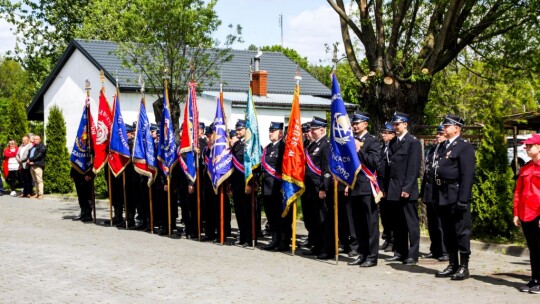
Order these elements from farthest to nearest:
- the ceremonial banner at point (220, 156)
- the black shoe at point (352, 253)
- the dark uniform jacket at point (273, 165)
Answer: the ceremonial banner at point (220, 156), the dark uniform jacket at point (273, 165), the black shoe at point (352, 253)

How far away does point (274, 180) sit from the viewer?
43.1ft

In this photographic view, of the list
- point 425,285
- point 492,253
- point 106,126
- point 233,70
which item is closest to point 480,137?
point 492,253

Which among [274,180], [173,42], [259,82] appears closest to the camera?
[274,180]

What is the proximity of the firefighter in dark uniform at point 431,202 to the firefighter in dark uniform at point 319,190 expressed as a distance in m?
1.43

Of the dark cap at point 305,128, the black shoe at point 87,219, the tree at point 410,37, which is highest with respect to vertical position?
the tree at point 410,37

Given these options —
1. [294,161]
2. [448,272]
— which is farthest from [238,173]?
[448,272]

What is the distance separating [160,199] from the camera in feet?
51.3

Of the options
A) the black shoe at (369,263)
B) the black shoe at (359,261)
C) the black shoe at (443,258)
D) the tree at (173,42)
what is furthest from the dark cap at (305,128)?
the tree at (173,42)

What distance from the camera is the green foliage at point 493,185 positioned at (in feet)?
44.6

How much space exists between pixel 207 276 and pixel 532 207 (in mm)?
3960

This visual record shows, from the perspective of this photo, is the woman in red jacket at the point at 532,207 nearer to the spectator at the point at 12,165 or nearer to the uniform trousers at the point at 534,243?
the uniform trousers at the point at 534,243

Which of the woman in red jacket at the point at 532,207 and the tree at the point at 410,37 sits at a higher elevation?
the tree at the point at 410,37

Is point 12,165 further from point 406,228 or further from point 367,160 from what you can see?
point 406,228

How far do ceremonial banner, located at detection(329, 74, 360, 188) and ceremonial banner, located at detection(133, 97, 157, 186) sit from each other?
4.87 m
